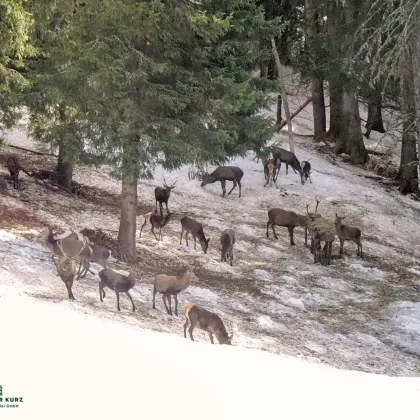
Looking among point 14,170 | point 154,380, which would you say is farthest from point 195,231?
point 154,380

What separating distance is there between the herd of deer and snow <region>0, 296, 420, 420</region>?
1.35 meters

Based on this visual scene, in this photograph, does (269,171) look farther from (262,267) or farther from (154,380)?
(154,380)

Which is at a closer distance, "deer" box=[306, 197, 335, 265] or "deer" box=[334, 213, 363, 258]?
"deer" box=[306, 197, 335, 265]

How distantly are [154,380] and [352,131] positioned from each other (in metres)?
23.2

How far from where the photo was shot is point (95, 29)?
11891 mm

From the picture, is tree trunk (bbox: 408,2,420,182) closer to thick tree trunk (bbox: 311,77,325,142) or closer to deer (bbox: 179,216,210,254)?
deer (bbox: 179,216,210,254)

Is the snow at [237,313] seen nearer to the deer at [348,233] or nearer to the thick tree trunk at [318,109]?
the deer at [348,233]

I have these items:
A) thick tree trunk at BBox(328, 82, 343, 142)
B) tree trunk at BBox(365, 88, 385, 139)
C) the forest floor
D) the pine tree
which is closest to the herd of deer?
the forest floor

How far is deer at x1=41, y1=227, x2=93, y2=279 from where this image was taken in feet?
36.8

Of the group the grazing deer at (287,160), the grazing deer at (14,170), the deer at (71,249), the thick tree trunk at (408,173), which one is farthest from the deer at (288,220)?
the thick tree trunk at (408,173)

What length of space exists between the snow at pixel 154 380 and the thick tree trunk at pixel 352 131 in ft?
67.8

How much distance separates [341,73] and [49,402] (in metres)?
20.3

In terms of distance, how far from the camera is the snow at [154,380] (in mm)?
6203

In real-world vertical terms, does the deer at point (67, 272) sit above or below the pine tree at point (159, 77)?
below
